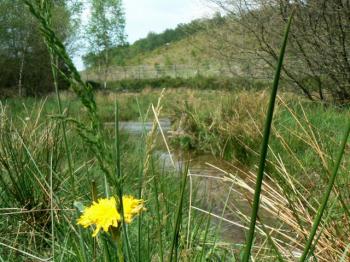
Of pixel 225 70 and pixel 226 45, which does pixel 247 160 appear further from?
pixel 225 70

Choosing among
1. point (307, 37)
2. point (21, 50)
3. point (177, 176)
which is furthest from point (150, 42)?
point (177, 176)

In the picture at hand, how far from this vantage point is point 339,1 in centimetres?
724

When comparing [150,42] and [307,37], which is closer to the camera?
[307,37]

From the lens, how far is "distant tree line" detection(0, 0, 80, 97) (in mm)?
20234

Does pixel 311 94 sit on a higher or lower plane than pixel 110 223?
lower

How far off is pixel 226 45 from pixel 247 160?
4.70 m

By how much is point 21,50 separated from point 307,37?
1608 cm

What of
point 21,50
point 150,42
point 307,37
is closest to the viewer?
point 307,37

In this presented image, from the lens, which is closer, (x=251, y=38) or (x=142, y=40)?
(x=251, y=38)

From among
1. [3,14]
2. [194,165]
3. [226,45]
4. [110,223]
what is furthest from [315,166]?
[3,14]

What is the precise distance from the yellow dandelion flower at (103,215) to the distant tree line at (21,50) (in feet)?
65.5

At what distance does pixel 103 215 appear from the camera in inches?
22.3

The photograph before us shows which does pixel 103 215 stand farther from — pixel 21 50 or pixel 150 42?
pixel 150 42

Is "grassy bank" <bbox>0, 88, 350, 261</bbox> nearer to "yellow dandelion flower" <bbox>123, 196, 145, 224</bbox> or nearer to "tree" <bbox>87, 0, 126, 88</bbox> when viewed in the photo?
"yellow dandelion flower" <bbox>123, 196, 145, 224</bbox>
